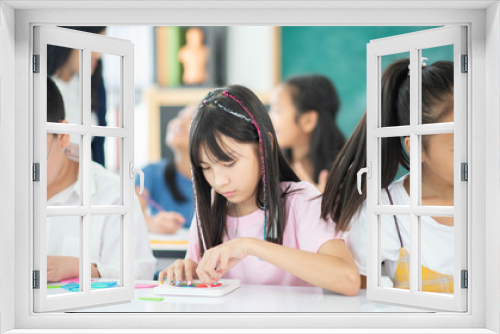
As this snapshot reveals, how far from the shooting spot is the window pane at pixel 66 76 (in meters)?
2.98

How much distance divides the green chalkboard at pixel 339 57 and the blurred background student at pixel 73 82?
2.64 m

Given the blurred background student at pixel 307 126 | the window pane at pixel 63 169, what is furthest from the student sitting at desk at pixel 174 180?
the window pane at pixel 63 169

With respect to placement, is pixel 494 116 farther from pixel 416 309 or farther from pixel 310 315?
pixel 310 315

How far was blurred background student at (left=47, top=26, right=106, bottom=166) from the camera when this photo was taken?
304 cm

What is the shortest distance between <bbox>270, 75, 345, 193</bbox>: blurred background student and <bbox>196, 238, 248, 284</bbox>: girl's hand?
232 cm

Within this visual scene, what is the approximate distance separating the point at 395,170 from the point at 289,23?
95 centimetres

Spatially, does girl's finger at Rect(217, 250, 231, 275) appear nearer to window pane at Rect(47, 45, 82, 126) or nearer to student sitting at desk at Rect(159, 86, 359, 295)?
student sitting at desk at Rect(159, 86, 359, 295)

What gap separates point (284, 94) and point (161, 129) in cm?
137

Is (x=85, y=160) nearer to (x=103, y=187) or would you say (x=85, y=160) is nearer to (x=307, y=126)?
(x=103, y=187)

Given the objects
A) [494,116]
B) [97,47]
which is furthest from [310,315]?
[97,47]

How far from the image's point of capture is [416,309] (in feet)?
8.91

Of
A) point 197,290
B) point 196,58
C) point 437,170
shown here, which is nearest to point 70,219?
point 197,290

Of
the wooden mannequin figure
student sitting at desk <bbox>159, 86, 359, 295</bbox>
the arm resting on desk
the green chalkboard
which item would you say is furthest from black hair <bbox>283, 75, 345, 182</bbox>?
the arm resting on desk

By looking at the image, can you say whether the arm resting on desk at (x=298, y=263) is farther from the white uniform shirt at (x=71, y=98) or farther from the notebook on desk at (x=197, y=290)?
the white uniform shirt at (x=71, y=98)
